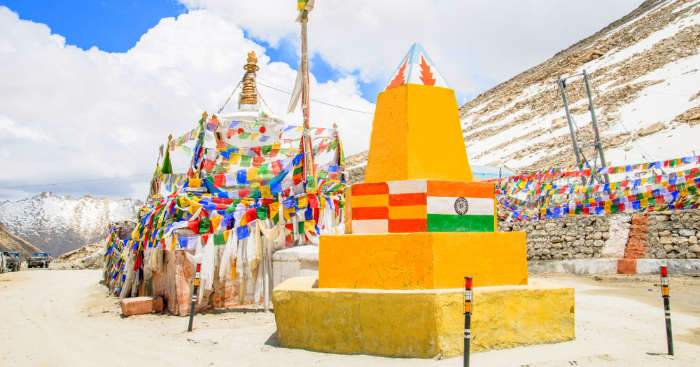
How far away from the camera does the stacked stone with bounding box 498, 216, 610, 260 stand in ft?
39.0

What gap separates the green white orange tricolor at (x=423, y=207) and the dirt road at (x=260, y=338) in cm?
141

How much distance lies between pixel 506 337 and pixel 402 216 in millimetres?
1651

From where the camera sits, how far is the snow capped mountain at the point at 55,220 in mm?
47281

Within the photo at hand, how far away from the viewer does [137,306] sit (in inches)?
379

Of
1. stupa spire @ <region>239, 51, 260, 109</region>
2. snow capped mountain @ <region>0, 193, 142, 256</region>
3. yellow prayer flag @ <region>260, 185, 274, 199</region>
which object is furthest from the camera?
snow capped mountain @ <region>0, 193, 142, 256</region>

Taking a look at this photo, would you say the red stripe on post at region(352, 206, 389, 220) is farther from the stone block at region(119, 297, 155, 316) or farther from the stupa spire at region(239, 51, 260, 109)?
the stupa spire at region(239, 51, 260, 109)

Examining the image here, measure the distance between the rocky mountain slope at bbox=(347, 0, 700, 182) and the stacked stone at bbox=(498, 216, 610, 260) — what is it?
980cm

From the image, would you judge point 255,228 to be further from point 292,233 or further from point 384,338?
point 384,338

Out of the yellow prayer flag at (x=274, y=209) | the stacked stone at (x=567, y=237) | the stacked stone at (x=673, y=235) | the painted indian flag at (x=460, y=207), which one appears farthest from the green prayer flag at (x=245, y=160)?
the stacked stone at (x=673, y=235)

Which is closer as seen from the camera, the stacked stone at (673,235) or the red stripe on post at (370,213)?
the red stripe on post at (370,213)

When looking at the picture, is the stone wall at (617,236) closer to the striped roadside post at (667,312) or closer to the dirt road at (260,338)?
the dirt road at (260,338)

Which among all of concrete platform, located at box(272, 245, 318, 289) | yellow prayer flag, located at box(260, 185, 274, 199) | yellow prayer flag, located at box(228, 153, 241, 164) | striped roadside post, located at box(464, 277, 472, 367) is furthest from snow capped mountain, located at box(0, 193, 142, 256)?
striped roadside post, located at box(464, 277, 472, 367)

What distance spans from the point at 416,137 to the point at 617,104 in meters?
34.4

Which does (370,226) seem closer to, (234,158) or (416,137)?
(416,137)
